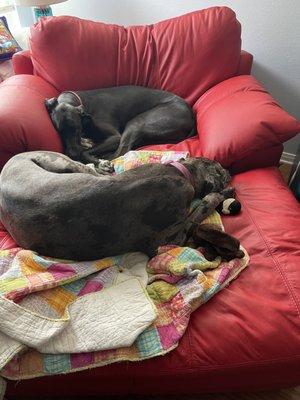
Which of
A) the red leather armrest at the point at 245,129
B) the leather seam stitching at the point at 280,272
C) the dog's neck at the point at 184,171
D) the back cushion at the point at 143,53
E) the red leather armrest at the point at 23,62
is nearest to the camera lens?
the leather seam stitching at the point at 280,272

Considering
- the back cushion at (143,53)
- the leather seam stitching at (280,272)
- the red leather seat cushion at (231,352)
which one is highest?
the back cushion at (143,53)

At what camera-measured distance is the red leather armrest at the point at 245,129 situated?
1593mm

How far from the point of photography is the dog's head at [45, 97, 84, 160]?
1.88 metres

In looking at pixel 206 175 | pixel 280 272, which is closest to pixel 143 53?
pixel 206 175

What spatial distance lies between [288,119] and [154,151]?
2.18 feet

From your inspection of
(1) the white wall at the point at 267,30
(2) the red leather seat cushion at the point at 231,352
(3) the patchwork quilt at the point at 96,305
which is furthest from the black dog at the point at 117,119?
(2) the red leather seat cushion at the point at 231,352

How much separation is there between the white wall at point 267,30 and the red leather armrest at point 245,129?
544mm

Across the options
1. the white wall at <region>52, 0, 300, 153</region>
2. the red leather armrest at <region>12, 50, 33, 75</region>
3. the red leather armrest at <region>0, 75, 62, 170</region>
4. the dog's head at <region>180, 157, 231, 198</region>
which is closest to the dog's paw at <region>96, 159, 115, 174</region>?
the red leather armrest at <region>0, 75, 62, 170</region>

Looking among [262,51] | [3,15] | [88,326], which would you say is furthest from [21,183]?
[3,15]

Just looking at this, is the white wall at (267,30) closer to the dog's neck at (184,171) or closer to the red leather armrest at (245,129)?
the red leather armrest at (245,129)

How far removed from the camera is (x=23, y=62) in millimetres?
2270

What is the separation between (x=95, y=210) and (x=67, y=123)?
34.8 inches

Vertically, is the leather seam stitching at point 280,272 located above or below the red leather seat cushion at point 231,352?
above

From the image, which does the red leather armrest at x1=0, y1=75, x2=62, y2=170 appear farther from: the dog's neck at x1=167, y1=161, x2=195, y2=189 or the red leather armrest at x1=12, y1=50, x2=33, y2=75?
the dog's neck at x1=167, y1=161, x2=195, y2=189
